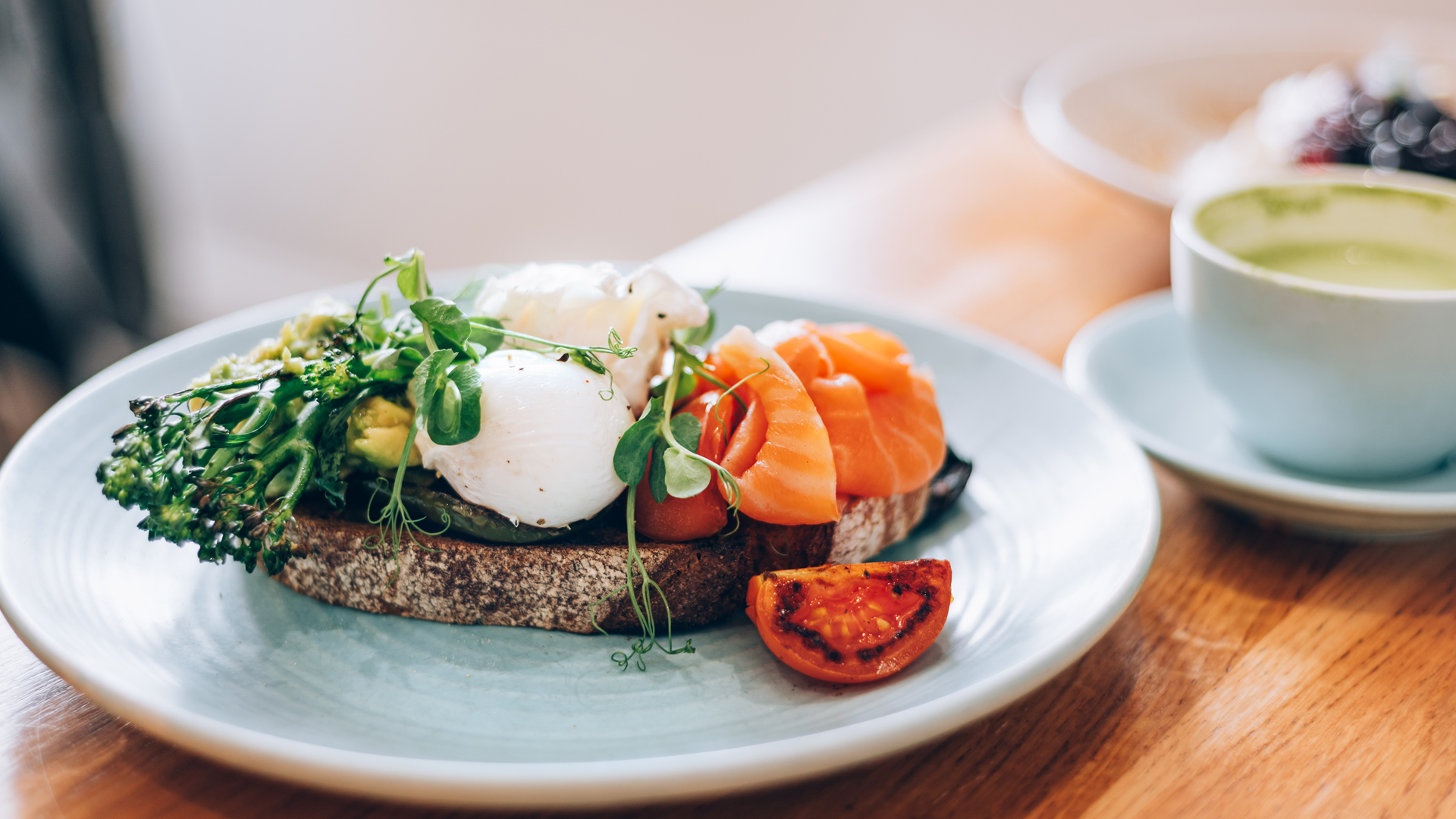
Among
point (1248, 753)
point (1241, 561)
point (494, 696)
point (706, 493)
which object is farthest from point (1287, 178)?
point (494, 696)

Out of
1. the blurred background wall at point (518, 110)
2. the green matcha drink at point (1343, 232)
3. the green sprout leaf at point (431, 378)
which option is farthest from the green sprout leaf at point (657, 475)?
the blurred background wall at point (518, 110)

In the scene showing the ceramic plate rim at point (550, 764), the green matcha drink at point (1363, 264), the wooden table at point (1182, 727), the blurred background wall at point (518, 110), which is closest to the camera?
the ceramic plate rim at point (550, 764)

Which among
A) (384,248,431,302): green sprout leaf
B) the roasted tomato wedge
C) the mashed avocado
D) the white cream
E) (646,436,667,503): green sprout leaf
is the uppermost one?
(384,248,431,302): green sprout leaf

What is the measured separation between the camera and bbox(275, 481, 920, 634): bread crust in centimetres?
115

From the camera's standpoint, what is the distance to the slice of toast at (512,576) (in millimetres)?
1147

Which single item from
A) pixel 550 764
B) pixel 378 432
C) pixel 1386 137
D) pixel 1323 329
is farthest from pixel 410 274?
pixel 1386 137

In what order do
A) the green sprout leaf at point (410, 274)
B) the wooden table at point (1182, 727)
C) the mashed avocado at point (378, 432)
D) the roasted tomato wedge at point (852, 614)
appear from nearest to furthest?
the wooden table at point (1182, 727) → the roasted tomato wedge at point (852, 614) → the mashed avocado at point (378, 432) → the green sprout leaf at point (410, 274)

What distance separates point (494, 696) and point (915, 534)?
0.60 m

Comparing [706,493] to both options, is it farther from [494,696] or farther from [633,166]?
[633,166]

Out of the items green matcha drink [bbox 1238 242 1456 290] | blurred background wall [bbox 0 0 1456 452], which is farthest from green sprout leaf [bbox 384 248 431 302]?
blurred background wall [bbox 0 0 1456 452]

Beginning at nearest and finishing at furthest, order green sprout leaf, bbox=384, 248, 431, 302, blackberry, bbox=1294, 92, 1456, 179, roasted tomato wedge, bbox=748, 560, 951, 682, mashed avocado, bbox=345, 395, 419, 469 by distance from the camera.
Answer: roasted tomato wedge, bbox=748, 560, 951, 682 < mashed avocado, bbox=345, 395, 419, 469 < green sprout leaf, bbox=384, 248, 431, 302 < blackberry, bbox=1294, 92, 1456, 179

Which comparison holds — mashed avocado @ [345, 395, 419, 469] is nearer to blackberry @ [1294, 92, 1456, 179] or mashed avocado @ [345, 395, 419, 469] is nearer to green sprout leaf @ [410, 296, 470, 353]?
green sprout leaf @ [410, 296, 470, 353]

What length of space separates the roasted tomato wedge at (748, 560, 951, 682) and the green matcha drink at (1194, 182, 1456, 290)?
2.55ft

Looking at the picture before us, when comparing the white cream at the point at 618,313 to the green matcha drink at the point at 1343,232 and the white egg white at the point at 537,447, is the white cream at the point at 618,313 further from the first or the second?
the green matcha drink at the point at 1343,232
